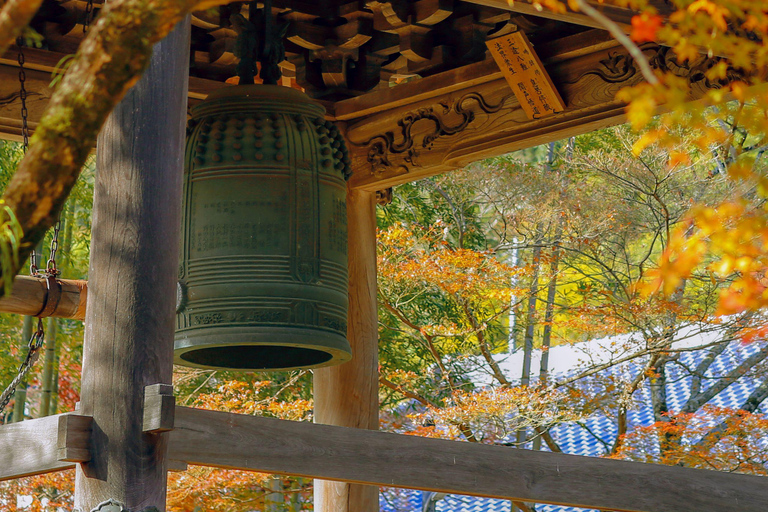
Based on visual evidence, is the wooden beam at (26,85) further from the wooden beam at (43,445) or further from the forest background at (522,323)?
the forest background at (522,323)

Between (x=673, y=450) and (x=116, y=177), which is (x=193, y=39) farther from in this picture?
(x=673, y=450)

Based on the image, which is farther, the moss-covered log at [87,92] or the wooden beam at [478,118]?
the wooden beam at [478,118]

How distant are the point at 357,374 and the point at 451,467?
1.10 m

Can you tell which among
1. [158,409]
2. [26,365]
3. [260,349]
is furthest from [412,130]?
[158,409]

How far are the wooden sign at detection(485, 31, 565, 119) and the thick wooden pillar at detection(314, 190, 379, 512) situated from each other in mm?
989

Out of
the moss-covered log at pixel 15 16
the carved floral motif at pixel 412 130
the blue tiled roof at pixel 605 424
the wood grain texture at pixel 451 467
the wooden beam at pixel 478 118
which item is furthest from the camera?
the blue tiled roof at pixel 605 424

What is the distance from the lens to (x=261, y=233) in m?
3.42

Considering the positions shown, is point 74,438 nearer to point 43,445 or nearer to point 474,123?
point 43,445

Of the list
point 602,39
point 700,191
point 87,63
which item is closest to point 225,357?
point 602,39

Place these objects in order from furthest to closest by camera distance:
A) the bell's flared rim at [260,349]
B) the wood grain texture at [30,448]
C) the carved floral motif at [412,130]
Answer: the carved floral motif at [412,130]
the bell's flared rim at [260,349]
the wood grain texture at [30,448]

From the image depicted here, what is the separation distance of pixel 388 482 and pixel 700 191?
6311mm

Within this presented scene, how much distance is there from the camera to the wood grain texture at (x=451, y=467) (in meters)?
3.08

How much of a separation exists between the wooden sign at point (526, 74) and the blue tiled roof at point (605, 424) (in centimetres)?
613

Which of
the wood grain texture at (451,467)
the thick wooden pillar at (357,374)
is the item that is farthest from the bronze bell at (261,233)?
the thick wooden pillar at (357,374)
